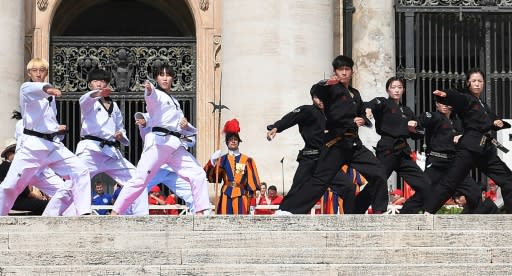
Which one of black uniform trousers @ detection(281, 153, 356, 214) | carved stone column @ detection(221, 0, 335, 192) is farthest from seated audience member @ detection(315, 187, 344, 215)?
black uniform trousers @ detection(281, 153, 356, 214)

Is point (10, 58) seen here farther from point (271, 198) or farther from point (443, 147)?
point (443, 147)

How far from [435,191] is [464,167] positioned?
378mm

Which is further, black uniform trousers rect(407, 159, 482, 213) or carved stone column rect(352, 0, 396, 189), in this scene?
carved stone column rect(352, 0, 396, 189)

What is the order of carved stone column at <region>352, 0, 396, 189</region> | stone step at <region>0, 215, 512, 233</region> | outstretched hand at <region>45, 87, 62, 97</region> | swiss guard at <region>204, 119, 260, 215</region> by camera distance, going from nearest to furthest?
stone step at <region>0, 215, 512, 233</region> < outstretched hand at <region>45, 87, 62, 97</region> < swiss guard at <region>204, 119, 260, 215</region> < carved stone column at <region>352, 0, 396, 189</region>

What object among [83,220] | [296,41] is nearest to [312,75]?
[296,41]

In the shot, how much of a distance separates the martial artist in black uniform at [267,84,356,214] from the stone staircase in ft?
8.08

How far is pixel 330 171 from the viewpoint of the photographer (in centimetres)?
1434

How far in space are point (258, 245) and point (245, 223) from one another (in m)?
0.30

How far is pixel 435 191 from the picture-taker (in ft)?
46.6

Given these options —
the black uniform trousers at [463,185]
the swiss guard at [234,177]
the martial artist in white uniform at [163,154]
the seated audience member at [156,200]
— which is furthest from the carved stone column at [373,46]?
the martial artist in white uniform at [163,154]

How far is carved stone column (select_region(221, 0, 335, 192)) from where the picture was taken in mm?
20719

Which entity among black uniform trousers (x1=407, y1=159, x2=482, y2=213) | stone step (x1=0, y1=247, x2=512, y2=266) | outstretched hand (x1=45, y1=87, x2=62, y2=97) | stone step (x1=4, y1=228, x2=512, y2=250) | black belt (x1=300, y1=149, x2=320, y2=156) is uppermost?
outstretched hand (x1=45, y1=87, x2=62, y2=97)

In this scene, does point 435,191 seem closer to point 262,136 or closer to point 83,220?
point 83,220

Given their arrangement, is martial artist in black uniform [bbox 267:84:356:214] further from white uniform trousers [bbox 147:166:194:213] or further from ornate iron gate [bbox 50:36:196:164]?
ornate iron gate [bbox 50:36:196:164]
